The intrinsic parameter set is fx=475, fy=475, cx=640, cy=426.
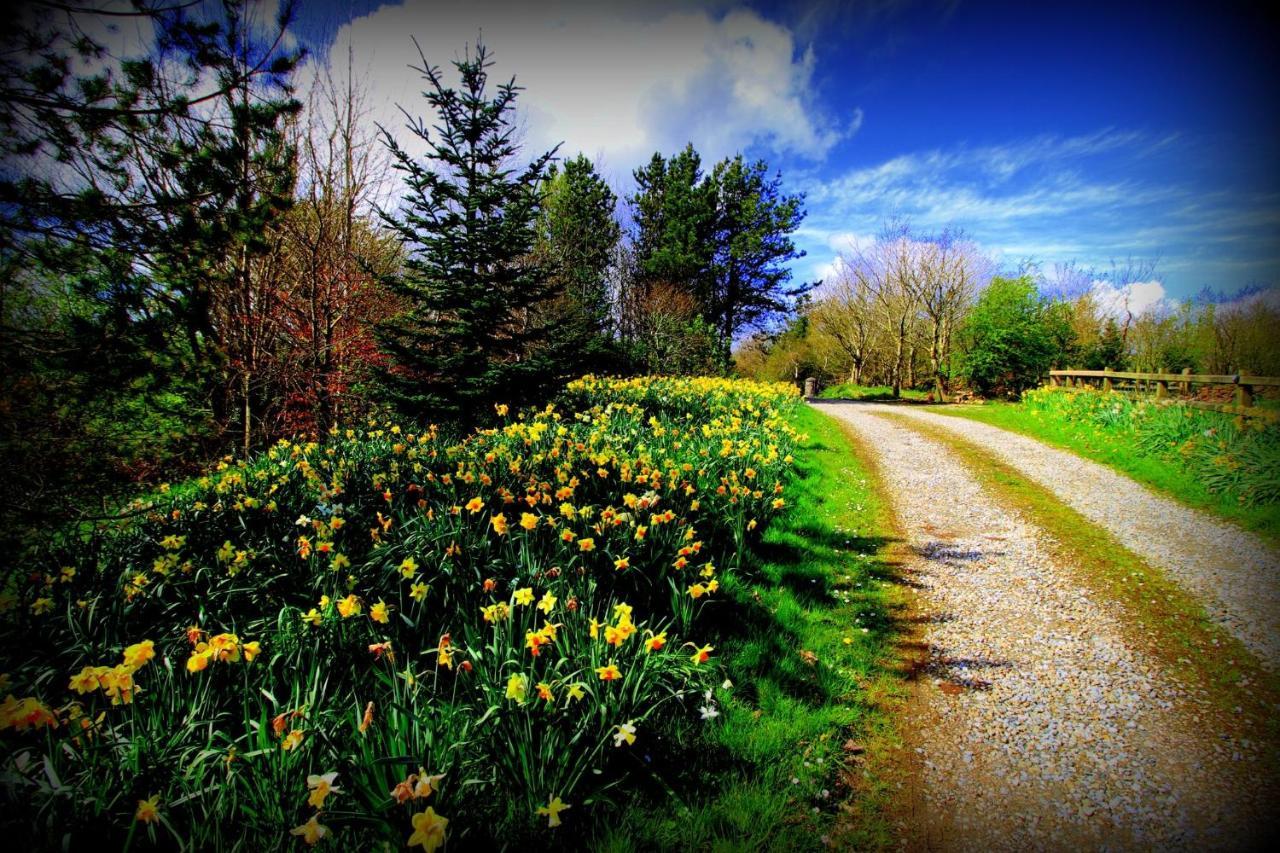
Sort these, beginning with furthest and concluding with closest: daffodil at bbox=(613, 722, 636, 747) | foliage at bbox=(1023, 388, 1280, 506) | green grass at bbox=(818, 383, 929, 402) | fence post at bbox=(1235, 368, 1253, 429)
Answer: green grass at bbox=(818, 383, 929, 402) < fence post at bbox=(1235, 368, 1253, 429) < foliage at bbox=(1023, 388, 1280, 506) < daffodil at bbox=(613, 722, 636, 747)

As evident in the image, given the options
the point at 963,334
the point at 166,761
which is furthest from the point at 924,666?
the point at 963,334

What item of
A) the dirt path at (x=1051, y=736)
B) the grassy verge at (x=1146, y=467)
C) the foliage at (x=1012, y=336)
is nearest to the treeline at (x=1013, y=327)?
the foliage at (x=1012, y=336)

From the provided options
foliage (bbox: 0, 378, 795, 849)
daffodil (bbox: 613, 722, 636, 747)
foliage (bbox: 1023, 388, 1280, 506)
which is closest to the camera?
foliage (bbox: 0, 378, 795, 849)

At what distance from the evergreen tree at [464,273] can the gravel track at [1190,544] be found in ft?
27.0

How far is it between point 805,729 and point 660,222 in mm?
30984

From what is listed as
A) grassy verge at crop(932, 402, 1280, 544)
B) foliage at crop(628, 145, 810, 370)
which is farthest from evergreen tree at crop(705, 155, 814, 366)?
grassy verge at crop(932, 402, 1280, 544)

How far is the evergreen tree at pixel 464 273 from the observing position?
322 inches

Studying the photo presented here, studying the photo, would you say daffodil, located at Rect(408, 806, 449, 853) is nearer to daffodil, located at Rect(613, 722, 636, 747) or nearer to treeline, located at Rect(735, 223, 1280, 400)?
daffodil, located at Rect(613, 722, 636, 747)

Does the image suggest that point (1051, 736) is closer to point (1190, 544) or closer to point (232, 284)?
point (1190, 544)

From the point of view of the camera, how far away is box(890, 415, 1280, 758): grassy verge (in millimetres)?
2830

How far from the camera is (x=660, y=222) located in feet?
98.5

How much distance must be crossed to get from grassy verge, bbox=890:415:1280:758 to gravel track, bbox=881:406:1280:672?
4.9 inches

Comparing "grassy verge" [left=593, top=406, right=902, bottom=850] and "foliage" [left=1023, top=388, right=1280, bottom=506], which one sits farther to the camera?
"foliage" [left=1023, top=388, right=1280, bottom=506]

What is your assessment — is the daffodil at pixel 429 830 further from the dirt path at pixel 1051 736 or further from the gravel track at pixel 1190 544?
the gravel track at pixel 1190 544
